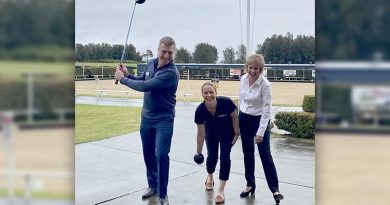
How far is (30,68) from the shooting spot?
1089mm

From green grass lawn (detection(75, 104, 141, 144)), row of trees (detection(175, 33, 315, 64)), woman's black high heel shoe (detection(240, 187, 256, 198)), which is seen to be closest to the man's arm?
woman's black high heel shoe (detection(240, 187, 256, 198))

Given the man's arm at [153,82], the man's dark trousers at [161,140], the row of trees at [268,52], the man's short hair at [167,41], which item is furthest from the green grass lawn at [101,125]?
the man's short hair at [167,41]

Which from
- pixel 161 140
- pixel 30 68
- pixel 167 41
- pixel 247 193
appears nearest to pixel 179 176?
pixel 247 193

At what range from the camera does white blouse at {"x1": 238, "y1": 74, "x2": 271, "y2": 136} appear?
3.56 m

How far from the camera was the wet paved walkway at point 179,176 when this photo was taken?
3828 millimetres

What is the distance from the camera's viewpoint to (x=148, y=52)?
4.48 m

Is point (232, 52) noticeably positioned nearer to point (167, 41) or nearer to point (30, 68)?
point (167, 41)

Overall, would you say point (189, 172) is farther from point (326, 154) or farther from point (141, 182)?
point (326, 154)

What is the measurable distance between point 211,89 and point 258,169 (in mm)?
1765

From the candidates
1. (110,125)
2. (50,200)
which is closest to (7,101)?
(50,200)

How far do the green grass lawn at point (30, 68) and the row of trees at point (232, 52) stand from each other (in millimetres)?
844

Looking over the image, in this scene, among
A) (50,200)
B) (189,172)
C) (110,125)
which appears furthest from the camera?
(110,125)

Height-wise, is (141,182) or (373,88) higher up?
(373,88)

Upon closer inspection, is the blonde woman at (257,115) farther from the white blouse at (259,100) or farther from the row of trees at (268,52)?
the row of trees at (268,52)
